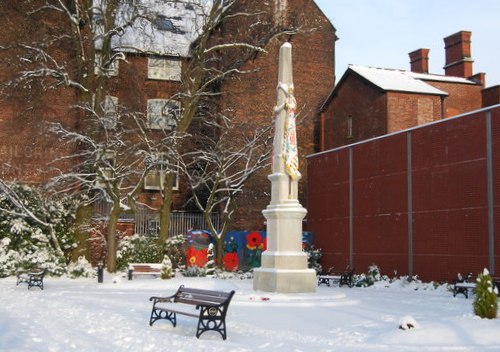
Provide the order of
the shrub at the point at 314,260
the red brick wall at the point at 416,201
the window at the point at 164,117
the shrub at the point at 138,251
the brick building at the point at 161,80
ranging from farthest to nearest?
the shrub at the point at 314,260 < the brick building at the point at 161,80 < the shrub at the point at 138,251 < the window at the point at 164,117 < the red brick wall at the point at 416,201

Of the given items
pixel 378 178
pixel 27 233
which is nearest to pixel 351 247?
pixel 378 178

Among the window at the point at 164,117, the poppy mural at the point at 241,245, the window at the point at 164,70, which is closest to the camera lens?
the window at the point at 164,117

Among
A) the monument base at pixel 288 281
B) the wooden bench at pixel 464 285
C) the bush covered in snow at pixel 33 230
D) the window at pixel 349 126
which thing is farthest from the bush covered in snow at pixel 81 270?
the window at pixel 349 126

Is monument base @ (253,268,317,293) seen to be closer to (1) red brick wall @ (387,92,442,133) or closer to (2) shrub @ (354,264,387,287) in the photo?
(2) shrub @ (354,264,387,287)

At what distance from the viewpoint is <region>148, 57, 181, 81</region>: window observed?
34156 millimetres

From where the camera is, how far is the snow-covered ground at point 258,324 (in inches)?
405

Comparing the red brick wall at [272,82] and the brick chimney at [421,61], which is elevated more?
the brick chimney at [421,61]

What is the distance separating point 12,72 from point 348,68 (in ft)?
55.0

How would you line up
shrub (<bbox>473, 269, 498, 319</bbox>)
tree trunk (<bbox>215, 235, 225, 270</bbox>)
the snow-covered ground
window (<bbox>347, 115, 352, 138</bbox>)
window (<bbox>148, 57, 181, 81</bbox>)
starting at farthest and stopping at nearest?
window (<bbox>347, 115, 352, 138</bbox>), window (<bbox>148, 57, 181, 81</bbox>), tree trunk (<bbox>215, 235, 225, 270</bbox>), shrub (<bbox>473, 269, 498, 319</bbox>), the snow-covered ground

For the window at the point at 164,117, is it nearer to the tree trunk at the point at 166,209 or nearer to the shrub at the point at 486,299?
the tree trunk at the point at 166,209

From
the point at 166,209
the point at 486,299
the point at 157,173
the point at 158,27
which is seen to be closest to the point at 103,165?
the point at 166,209

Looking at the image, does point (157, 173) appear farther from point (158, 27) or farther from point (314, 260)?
point (314, 260)

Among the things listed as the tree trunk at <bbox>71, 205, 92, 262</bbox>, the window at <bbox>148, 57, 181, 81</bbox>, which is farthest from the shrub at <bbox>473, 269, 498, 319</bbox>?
the window at <bbox>148, 57, 181, 81</bbox>

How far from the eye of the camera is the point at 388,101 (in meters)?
31.7
